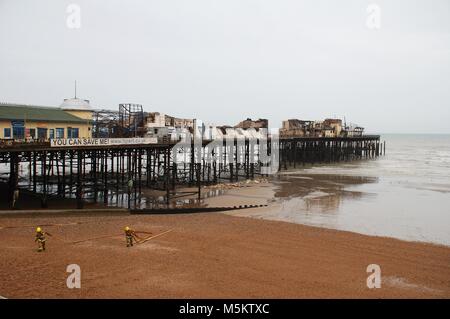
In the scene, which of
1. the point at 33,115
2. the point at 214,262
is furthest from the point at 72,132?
the point at 214,262

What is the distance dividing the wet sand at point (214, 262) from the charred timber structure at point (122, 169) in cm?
486

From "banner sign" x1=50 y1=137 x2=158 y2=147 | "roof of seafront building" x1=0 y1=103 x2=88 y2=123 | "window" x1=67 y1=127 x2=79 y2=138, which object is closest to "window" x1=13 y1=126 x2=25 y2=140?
"roof of seafront building" x1=0 y1=103 x2=88 y2=123

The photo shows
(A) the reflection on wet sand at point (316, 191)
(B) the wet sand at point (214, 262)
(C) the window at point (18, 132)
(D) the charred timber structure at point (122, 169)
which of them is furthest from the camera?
(A) the reflection on wet sand at point (316, 191)

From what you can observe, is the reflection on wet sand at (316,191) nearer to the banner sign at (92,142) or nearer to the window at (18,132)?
the banner sign at (92,142)

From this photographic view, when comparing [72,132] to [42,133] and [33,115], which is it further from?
[33,115]

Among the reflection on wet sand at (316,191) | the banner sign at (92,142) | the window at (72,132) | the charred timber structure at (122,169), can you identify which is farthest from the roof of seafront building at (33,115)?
the reflection on wet sand at (316,191)

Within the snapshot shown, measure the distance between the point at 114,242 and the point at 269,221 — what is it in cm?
879

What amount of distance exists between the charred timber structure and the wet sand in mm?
4855

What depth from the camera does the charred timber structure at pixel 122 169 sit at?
80.0 feet

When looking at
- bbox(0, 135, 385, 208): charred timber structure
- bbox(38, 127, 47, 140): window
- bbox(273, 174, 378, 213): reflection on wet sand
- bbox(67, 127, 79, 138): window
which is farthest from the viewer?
bbox(67, 127, 79, 138): window

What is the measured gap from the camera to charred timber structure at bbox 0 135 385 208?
24391 millimetres

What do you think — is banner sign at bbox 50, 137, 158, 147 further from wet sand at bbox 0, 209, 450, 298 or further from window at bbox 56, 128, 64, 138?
window at bbox 56, 128, 64, 138

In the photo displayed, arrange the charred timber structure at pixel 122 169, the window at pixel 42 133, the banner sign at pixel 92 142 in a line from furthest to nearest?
1. the window at pixel 42 133
2. the charred timber structure at pixel 122 169
3. the banner sign at pixel 92 142

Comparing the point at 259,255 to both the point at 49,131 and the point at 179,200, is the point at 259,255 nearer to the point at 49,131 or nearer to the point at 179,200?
the point at 179,200
